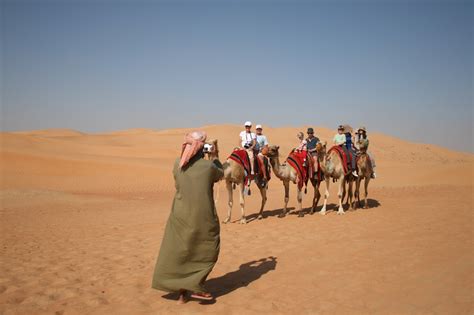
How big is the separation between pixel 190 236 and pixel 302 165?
23.8ft

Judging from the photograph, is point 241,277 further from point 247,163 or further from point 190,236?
point 247,163

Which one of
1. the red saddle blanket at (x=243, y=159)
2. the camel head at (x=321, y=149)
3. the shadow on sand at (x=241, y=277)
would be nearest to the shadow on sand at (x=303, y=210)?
the red saddle blanket at (x=243, y=159)

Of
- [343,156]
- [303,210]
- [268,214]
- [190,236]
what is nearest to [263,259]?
[190,236]

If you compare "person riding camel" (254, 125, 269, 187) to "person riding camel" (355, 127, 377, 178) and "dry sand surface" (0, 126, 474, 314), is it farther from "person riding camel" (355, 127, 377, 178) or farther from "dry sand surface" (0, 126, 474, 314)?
"person riding camel" (355, 127, 377, 178)

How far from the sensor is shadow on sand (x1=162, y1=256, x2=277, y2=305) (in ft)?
19.4

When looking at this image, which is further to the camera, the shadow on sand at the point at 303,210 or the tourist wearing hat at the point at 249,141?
the shadow on sand at the point at 303,210

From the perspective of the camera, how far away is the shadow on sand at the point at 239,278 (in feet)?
19.4

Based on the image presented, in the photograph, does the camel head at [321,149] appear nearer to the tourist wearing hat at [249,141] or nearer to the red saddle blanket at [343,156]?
the red saddle blanket at [343,156]

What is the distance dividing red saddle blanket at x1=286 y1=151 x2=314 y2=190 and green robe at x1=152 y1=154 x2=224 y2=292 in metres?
6.89

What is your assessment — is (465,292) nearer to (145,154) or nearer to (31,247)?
(31,247)

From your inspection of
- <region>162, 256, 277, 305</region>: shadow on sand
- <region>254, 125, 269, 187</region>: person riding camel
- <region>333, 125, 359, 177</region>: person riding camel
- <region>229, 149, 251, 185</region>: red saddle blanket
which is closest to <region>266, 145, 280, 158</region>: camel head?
<region>254, 125, 269, 187</region>: person riding camel

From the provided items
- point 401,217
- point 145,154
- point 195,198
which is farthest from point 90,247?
point 145,154

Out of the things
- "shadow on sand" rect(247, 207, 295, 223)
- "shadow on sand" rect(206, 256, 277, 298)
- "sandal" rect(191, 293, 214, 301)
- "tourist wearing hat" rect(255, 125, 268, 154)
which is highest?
"tourist wearing hat" rect(255, 125, 268, 154)

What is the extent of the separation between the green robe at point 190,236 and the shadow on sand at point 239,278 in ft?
1.75
